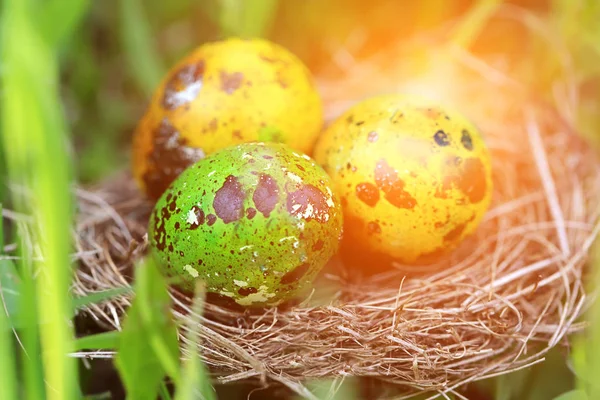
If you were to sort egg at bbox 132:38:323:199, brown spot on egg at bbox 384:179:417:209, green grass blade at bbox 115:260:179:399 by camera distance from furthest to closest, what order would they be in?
egg at bbox 132:38:323:199
brown spot on egg at bbox 384:179:417:209
green grass blade at bbox 115:260:179:399

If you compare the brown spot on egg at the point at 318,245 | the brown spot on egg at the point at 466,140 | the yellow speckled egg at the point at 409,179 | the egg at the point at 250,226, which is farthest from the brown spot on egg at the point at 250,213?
the brown spot on egg at the point at 466,140

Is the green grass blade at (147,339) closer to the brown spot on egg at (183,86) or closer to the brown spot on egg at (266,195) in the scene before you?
the brown spot on egg at (266,195)

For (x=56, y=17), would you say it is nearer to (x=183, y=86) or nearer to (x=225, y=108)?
(x=183, y=86)

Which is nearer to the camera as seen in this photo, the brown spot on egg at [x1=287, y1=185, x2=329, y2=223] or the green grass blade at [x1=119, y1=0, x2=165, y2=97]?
the brown spot on egg at [x1=287, y1=185, x2=329, y2=223]

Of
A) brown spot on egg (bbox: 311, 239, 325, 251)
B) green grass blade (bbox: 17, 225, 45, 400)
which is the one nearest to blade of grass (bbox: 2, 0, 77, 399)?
green grass blade (bbox: 17, 225, 45, 400)

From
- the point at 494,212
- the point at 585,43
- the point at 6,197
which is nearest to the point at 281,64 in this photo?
the point at 494,212

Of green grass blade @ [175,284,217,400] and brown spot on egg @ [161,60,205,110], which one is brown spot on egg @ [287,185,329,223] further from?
brown spot on egg @ [161,60,205,110]

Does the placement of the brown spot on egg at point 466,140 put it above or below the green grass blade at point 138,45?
below
